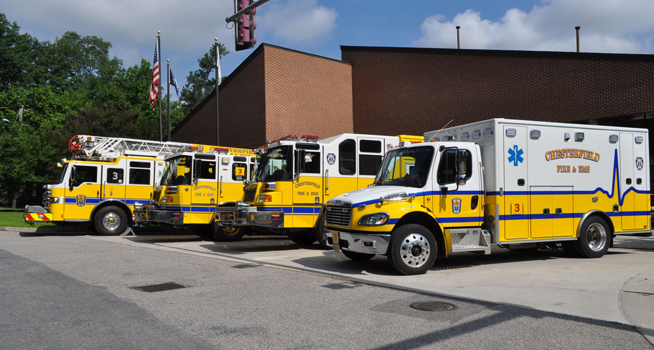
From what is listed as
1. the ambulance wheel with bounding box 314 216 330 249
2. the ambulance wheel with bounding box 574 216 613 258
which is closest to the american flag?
the ambulance wheel with bounding box 314 216 330 249

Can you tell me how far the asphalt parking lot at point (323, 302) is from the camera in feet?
16.8

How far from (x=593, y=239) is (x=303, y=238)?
770cm

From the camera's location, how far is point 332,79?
100 feet

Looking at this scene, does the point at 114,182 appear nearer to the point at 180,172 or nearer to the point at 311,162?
the point at 180,172

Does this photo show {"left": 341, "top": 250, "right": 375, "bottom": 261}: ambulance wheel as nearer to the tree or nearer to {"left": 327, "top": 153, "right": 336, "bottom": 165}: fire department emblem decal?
{"left": 327, "top": 153, "right": 336, "bottom": 165}: fire department emblem decal

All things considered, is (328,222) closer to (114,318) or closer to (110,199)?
(114,318)

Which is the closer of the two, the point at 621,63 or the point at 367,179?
the point at 367,179

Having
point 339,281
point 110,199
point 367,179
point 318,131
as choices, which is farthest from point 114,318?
point 318,131

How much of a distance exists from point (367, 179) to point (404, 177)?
3999 millimetres

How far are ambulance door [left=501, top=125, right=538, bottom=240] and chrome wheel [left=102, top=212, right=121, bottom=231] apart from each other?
1433 centimetres

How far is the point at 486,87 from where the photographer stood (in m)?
23.4

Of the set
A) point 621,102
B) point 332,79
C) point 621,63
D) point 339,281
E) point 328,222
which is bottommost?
point 339,281

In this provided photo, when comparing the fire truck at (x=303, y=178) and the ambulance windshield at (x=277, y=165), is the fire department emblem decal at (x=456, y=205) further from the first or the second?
the ambulance windshield at (x=277, y=165)

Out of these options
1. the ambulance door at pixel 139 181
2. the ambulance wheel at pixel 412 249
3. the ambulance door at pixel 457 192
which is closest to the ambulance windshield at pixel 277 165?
the ambulance door at pixel 457 192
